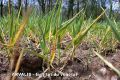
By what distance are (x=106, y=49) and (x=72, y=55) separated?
29cm

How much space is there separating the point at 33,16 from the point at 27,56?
92 cm

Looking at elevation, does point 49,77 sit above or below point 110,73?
below

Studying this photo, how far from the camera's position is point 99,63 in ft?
2.99

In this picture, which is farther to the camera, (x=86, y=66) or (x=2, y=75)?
(x=86, y=66)

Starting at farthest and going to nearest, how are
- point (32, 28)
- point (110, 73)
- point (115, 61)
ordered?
point (32, 28)
point (115, 61)
point (110, 73)

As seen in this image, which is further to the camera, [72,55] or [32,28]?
[32,28]

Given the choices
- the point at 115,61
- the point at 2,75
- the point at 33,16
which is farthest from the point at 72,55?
the point at 33,16

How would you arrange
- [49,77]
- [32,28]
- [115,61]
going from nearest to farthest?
[49,77] < [115,61] < [32,28]

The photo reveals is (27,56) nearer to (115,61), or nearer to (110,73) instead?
(115,61)

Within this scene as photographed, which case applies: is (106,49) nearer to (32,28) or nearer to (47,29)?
(47,29)

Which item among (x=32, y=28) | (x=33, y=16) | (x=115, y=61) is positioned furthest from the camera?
(x=33, y=16)

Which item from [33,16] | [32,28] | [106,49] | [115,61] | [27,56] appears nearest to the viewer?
[27,56]

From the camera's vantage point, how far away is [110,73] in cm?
39

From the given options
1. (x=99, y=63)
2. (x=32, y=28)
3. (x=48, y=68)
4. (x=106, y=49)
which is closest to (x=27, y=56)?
(x=48, y=68)
